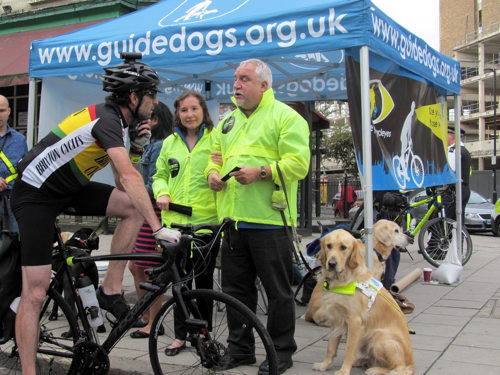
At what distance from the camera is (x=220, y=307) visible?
10.4ft

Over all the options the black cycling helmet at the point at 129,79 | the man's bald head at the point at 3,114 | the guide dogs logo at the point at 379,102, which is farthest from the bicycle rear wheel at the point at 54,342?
the guide dogs logo at the point at 379,102

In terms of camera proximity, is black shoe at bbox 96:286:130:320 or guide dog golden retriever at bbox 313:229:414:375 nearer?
black shoe at bbox 96:286:130:320

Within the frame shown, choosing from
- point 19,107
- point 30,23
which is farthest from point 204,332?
point 30,23

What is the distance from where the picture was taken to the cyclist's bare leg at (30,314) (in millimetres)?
3299

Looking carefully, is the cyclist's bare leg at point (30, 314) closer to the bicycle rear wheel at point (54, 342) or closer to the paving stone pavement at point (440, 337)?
the bicycle rear wheel at point (54, 342)

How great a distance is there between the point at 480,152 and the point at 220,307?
54.1m

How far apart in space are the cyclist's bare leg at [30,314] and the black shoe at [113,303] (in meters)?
0.43

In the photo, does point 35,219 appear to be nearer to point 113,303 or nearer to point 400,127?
point 113,303

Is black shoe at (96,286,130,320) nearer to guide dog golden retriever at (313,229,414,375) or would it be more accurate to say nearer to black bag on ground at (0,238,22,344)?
black bag on ground at (0,238,22,344)

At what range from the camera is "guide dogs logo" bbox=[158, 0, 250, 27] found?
5148 millimetres

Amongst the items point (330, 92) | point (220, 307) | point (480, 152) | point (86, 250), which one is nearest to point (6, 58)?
point (330, 92)

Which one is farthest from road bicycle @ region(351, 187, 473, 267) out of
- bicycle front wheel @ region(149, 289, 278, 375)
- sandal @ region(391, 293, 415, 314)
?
bicycle front wheel @ region(149, 289, 278, 375)

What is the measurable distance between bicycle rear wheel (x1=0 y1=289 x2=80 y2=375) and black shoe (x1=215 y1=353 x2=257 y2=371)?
961mm

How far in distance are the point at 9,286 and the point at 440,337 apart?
351 centimetres
